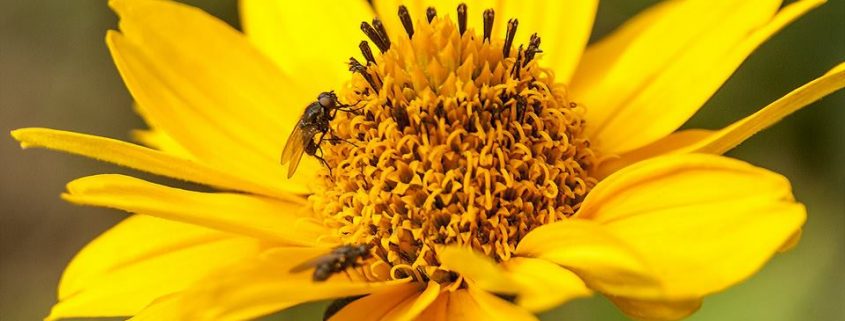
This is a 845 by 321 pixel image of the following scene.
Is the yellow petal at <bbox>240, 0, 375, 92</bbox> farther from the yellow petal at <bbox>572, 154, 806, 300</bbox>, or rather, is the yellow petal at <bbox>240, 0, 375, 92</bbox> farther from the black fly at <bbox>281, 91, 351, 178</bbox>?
the yellow petal at <bbox>572, 154, 806, 300</bbox>

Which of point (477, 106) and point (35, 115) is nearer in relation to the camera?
point (477, 106)

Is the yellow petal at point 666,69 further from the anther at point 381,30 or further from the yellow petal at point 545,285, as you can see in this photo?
the yellow petal at point 545,285

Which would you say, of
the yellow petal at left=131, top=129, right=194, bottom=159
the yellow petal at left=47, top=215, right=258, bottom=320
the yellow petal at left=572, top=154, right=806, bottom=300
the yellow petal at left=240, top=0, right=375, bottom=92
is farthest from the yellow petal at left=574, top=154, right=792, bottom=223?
the yellow petal at left=131, top=129, right=194, bottom=159

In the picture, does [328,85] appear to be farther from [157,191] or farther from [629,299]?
[629,299]

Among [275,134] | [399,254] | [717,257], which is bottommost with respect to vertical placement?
[717,257]

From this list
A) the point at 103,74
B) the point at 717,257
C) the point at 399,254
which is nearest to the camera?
the point at 717,257

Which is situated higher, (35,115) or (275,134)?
(35,115)

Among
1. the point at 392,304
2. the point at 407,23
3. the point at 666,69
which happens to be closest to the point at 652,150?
the point at 666,69

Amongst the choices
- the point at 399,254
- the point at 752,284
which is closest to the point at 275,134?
the point at 399,254
